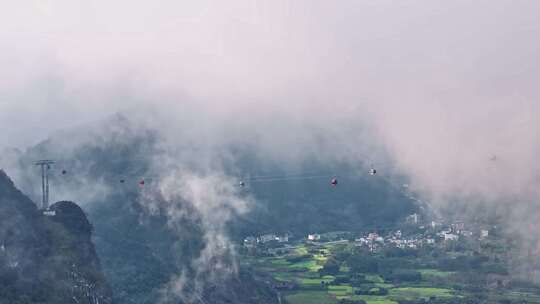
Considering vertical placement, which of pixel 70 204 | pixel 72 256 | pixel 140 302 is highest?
pixel 70 204

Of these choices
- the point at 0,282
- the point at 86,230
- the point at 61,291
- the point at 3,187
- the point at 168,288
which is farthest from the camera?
the point at 168,288

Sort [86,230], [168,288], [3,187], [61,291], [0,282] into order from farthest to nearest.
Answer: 1. [168,288]
2. [86,230]
3. [3,187]
4. [61,291]
5. [0,282]

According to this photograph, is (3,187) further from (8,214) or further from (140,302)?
(140,302)

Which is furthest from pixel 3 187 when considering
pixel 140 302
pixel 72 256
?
pixel 140 302

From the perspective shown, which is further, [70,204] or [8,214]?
[70,204]

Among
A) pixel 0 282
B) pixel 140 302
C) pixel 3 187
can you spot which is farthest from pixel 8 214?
pixel 140 302

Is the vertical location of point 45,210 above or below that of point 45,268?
above
